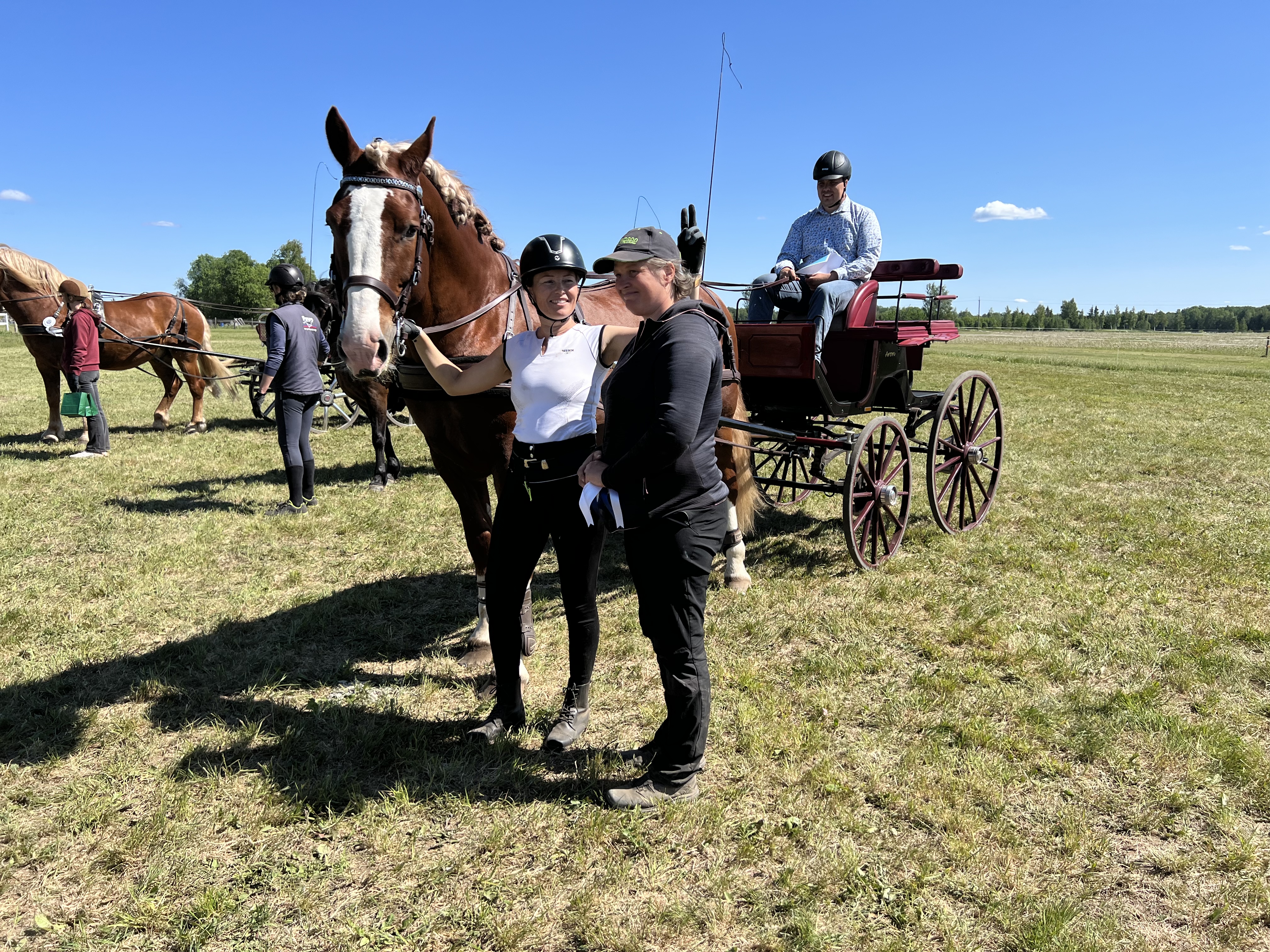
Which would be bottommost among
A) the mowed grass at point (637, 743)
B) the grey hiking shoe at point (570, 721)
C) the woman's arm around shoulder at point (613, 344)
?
the mowed grass at point (637, 743)

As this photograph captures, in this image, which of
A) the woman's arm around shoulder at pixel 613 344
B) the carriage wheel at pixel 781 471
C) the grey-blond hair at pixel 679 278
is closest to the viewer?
the grey-blond hair at pixel 679 278

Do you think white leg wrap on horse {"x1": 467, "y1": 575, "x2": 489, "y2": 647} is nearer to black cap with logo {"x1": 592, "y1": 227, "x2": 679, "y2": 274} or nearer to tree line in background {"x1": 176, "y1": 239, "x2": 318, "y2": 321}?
black cap with logo {"x1": 592, "y1": 227, "x2": 679, "y2": 274}

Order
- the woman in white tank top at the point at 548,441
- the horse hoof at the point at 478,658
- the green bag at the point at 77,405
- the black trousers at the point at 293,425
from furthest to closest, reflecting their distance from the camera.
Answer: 1. the green bag at the point at 77,405
2. the black trousers at the point at 293,425
3. the horse hoof at the point at 478,658
4. the woman in white tank top at the point at 548,441

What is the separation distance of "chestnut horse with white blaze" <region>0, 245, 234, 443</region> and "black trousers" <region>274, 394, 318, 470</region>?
3.27 meters

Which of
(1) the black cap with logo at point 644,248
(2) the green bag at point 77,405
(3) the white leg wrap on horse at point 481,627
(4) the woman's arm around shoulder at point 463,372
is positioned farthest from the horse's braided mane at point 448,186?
(2) the green bag at point 77,405

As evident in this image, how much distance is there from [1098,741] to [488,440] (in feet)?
10.9

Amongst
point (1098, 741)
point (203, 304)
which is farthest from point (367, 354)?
point (203, 304)

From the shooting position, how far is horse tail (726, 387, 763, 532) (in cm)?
581

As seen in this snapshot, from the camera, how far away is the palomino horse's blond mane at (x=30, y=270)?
11336 mm

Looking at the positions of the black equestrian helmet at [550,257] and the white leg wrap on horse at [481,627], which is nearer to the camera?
the black equestrian helmet at [550,257]

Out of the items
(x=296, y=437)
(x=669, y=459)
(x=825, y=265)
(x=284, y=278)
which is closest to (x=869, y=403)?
(x=825, y=265)

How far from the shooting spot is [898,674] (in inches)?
171

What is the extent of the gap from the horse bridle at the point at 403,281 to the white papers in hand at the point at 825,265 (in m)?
3.57

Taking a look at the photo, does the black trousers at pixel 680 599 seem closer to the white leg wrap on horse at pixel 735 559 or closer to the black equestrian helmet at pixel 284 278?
the white leg wrap on horse at pixel 735 559
